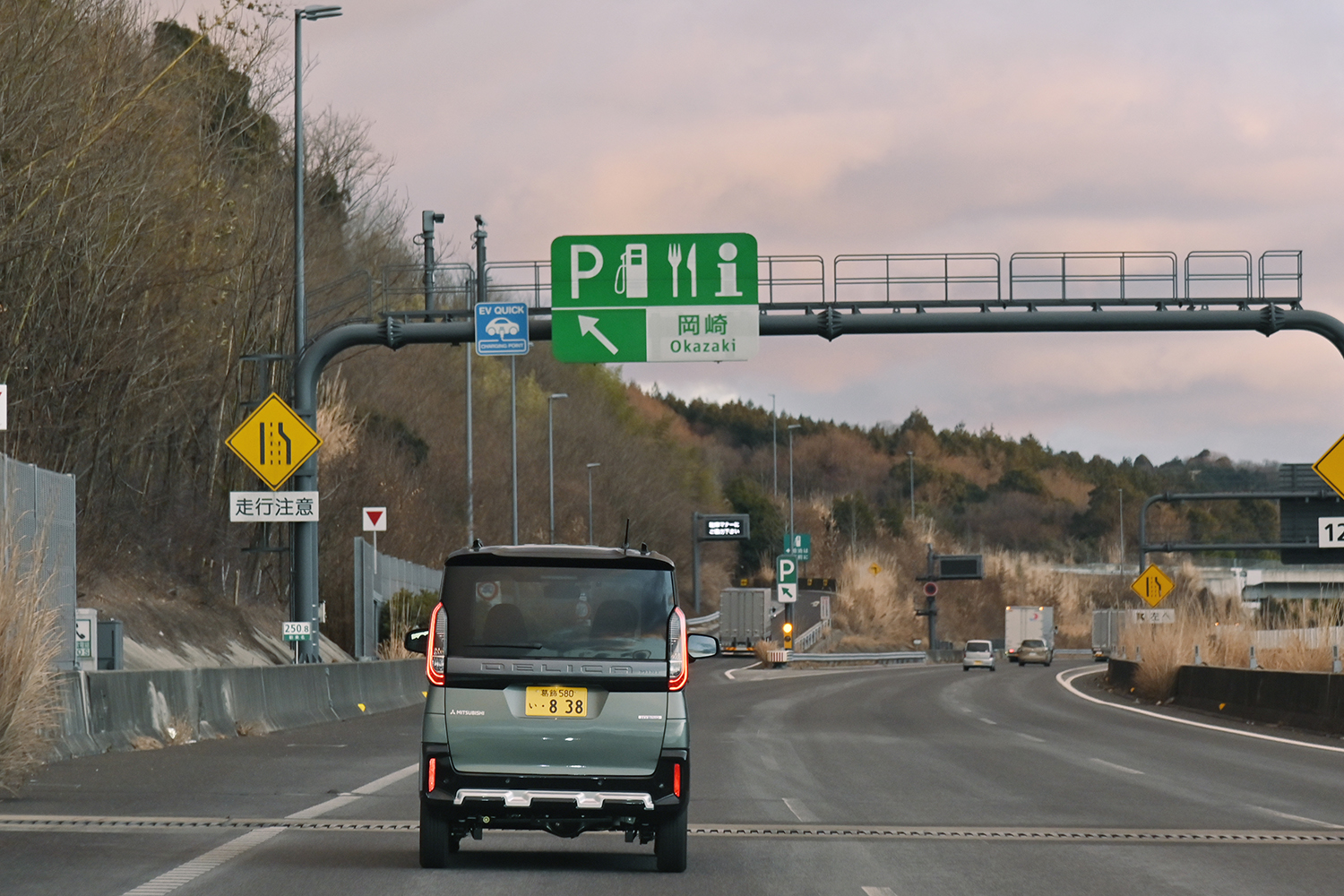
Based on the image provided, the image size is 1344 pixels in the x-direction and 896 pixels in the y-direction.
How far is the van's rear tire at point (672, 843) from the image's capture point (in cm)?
1016

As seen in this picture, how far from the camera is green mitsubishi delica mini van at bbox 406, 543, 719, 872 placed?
9.81m

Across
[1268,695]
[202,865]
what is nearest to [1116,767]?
[1268,695]

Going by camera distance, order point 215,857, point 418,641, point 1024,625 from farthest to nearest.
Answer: point 1024,625, point 418,641, point 215,857

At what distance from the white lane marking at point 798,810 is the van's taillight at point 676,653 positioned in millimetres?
3814

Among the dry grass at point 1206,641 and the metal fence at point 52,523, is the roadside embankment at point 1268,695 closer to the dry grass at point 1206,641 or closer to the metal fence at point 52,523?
the dry grass at point 1206,641

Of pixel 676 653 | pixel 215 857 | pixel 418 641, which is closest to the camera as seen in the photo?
pixel 676 653

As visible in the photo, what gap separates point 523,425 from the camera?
3799 inches

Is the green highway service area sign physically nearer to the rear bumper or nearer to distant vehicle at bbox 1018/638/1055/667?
the rear bumper

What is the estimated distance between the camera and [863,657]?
256 feet

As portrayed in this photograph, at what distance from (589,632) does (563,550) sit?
1.63 ft

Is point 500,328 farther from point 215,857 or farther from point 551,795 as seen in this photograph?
point 551,795

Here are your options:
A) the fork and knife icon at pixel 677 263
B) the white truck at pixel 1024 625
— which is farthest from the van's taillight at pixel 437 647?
the white truck at pixel 1024 625

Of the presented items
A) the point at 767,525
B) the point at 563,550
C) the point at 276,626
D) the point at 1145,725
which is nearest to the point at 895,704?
the point at 1145,725

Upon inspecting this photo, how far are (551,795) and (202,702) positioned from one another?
12.2 metres
